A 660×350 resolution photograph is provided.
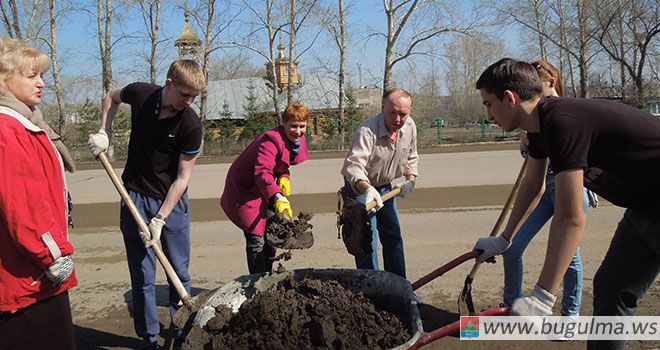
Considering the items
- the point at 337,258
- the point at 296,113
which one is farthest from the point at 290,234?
the point at 337,258

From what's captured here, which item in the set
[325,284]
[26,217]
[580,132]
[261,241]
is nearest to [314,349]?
[325,284]

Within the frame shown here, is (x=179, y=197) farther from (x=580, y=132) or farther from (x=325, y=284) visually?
(x=580, y=132)

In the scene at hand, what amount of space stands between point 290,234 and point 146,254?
1.12 m

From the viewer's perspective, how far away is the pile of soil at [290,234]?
3387 millimetres

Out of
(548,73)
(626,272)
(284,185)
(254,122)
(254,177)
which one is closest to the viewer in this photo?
(626,272)

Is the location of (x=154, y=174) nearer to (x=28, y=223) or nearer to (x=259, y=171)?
(x=259, y=171)

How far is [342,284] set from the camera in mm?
3207

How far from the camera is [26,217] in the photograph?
2256mm

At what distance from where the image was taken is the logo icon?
98.2 inches

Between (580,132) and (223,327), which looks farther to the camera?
(223,327)

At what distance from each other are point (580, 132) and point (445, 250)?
148 inches

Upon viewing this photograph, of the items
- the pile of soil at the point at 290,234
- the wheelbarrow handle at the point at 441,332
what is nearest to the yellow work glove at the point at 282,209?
the pile of soil at the point at 290,234

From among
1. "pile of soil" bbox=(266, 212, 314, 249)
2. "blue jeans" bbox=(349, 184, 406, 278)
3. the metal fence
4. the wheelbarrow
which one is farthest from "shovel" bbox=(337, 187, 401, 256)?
the metal fence

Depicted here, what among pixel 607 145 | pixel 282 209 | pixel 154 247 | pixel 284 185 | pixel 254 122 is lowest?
pixel 154 247
